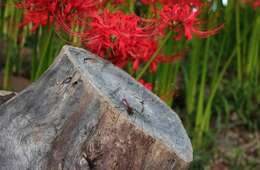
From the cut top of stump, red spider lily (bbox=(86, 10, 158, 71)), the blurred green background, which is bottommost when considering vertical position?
the blurred green background

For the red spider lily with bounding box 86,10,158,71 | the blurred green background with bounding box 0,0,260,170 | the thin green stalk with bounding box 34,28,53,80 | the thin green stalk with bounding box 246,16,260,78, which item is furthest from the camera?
the thin green stalk with bounding box 246,16,260,78

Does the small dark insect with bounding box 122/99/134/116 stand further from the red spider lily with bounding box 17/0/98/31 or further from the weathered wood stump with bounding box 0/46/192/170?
the red spider lily with bounding box 17/0/98/31

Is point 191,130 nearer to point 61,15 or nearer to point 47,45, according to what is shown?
point 47,45

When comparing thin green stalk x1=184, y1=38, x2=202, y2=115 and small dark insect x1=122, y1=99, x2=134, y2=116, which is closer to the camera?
small dark insect x1=122, y1=99, x2=134, y2=116

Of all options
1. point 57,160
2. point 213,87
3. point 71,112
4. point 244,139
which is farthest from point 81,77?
point 244,139

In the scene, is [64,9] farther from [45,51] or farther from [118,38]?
[45,51]

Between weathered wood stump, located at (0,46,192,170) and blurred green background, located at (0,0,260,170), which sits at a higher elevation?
weathered wood stump, located at (0,46,192,170)

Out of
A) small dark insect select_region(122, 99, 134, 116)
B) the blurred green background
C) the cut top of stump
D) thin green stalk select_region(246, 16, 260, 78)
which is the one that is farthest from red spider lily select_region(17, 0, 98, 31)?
thin green stalk select_region(246, 16, 260, 78)

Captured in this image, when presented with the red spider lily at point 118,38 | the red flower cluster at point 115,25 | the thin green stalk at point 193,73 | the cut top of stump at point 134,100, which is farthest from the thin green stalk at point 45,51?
the thin green stalk at point 193,73
